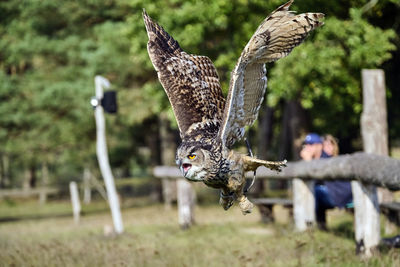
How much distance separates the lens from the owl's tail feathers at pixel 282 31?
18.0ft

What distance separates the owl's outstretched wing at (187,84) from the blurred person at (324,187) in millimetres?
3978

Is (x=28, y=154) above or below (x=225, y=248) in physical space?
above

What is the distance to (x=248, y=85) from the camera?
5836 mm

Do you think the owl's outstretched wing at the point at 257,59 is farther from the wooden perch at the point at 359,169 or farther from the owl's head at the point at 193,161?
the wooden perch at the point at 359,169

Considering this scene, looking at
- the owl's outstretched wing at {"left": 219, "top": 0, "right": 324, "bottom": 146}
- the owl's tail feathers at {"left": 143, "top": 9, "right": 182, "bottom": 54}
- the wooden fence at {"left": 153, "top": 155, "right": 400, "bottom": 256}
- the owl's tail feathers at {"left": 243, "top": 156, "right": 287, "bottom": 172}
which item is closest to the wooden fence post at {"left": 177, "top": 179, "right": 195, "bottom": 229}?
the wooden fence at {"left": 153, "top": 155, "right": 400, "bottom": 256}

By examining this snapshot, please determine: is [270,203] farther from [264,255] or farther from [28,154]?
[28,154]

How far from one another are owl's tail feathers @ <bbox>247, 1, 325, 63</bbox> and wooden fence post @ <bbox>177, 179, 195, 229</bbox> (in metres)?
8.62

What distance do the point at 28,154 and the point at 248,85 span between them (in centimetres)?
2302

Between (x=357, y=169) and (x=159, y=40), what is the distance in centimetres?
290

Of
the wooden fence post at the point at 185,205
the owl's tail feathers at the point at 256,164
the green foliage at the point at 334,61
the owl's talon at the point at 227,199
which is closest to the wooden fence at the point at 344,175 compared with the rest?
the owl's tail feathers at the point at 256,164

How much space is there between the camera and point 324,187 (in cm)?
1108

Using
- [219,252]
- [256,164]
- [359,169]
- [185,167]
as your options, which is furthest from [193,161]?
[219,252]

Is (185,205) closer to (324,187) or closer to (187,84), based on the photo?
(324,187)

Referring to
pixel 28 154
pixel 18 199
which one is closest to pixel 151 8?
pixel 28 154
